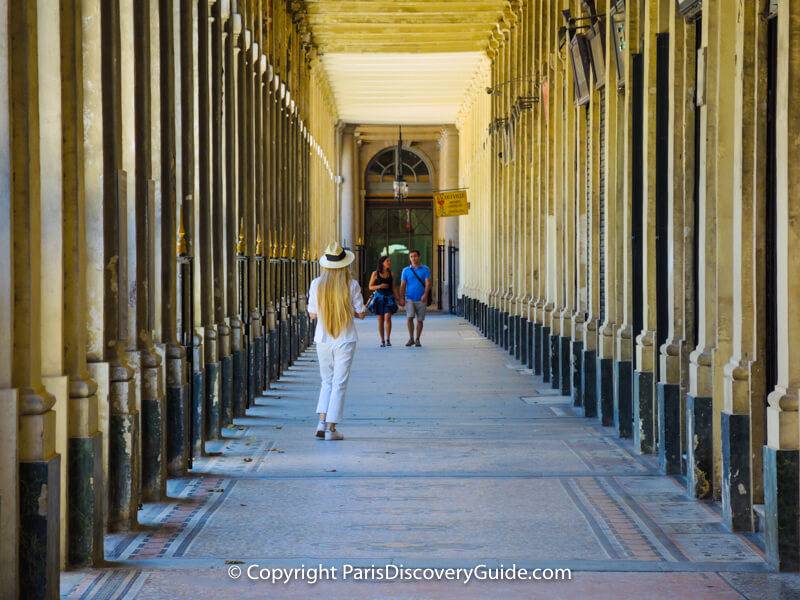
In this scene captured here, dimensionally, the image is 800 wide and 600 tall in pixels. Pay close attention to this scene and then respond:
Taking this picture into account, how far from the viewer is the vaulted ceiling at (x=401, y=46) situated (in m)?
25.7

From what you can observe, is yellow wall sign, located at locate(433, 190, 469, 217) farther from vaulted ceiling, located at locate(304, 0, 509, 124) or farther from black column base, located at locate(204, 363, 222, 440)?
black column base, located at locate(204, 363, 222, 440)

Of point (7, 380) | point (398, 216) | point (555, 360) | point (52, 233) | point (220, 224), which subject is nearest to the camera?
point (7, 380)

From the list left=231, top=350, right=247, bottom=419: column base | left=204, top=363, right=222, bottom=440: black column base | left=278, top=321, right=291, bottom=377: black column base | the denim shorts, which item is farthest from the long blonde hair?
the denim shorts

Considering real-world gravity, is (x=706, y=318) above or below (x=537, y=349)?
above

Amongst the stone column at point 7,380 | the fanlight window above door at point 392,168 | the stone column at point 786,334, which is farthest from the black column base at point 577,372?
the fanlight window above door at point 392,168

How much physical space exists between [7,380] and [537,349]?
13.9 m

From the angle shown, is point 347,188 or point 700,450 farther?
point 347,188

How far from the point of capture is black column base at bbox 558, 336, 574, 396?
15.7 m

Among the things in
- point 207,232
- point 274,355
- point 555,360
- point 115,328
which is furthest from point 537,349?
point 115,328

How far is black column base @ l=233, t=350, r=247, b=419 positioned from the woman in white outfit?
2131 millimetres

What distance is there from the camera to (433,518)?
7.83m

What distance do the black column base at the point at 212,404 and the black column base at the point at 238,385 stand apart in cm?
154

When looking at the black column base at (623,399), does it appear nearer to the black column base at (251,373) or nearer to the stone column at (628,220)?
the stone column at (628,220)

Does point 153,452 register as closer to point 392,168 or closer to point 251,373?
point 251,373
